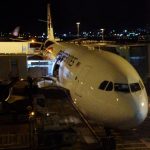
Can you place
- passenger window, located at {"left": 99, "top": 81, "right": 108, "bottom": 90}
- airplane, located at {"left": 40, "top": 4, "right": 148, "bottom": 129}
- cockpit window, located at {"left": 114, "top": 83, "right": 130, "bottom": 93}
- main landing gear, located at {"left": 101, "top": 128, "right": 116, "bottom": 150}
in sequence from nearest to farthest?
1. airplane, located at {"left": 40, "top": 4, "right": 148, "bottom": 129}
2. main landing gear, located at {"left": 101, "top": 128, "right": 116, "bottom": 150}
3. cockpit window, located at {"left": 114, "top": 83, "right": 130, "bottom": 93}
4. passenger window, located at {"left": 99, "top": 81, "right": 108, "bottom": 90}

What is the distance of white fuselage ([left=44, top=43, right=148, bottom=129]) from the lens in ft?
50.4

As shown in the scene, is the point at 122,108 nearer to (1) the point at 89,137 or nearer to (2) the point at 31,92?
(1) the point at 89,137

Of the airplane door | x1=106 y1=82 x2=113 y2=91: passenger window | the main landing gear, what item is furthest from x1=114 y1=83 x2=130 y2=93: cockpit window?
the main landing gear

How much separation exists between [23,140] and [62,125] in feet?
6.04

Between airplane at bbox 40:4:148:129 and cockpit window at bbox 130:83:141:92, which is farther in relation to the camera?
cockpit window at bbox 130:83:141:92

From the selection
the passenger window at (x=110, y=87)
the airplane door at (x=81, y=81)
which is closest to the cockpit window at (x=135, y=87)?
the passenger window at (x=110, y=87)

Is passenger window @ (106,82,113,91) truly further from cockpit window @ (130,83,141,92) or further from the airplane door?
the airplane door

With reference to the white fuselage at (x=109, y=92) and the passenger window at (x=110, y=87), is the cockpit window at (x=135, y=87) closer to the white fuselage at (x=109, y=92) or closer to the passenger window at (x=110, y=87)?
the white fuselage at (x=109, y=92)

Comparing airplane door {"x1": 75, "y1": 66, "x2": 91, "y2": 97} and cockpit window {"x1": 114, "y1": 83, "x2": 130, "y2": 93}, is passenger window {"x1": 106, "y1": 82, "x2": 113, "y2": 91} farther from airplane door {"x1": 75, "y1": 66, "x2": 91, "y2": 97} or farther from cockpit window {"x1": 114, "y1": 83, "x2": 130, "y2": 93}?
airplane door {"x1": 75, "y1": 66, "x2": 91, "y2": 97}

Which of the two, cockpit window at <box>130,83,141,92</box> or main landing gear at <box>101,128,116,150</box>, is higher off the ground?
cockpit window at <box>130,83,141,92</box>

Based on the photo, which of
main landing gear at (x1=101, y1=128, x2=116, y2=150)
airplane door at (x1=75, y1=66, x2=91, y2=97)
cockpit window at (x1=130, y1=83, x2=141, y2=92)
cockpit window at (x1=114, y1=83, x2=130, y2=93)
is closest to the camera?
main landing gear at (x1=101, y1=128, x2=116, y2=150)

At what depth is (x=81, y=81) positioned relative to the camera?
695 inches

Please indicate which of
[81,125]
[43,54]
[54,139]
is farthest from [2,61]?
[54,139]

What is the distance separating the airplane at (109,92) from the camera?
50.4 ft
